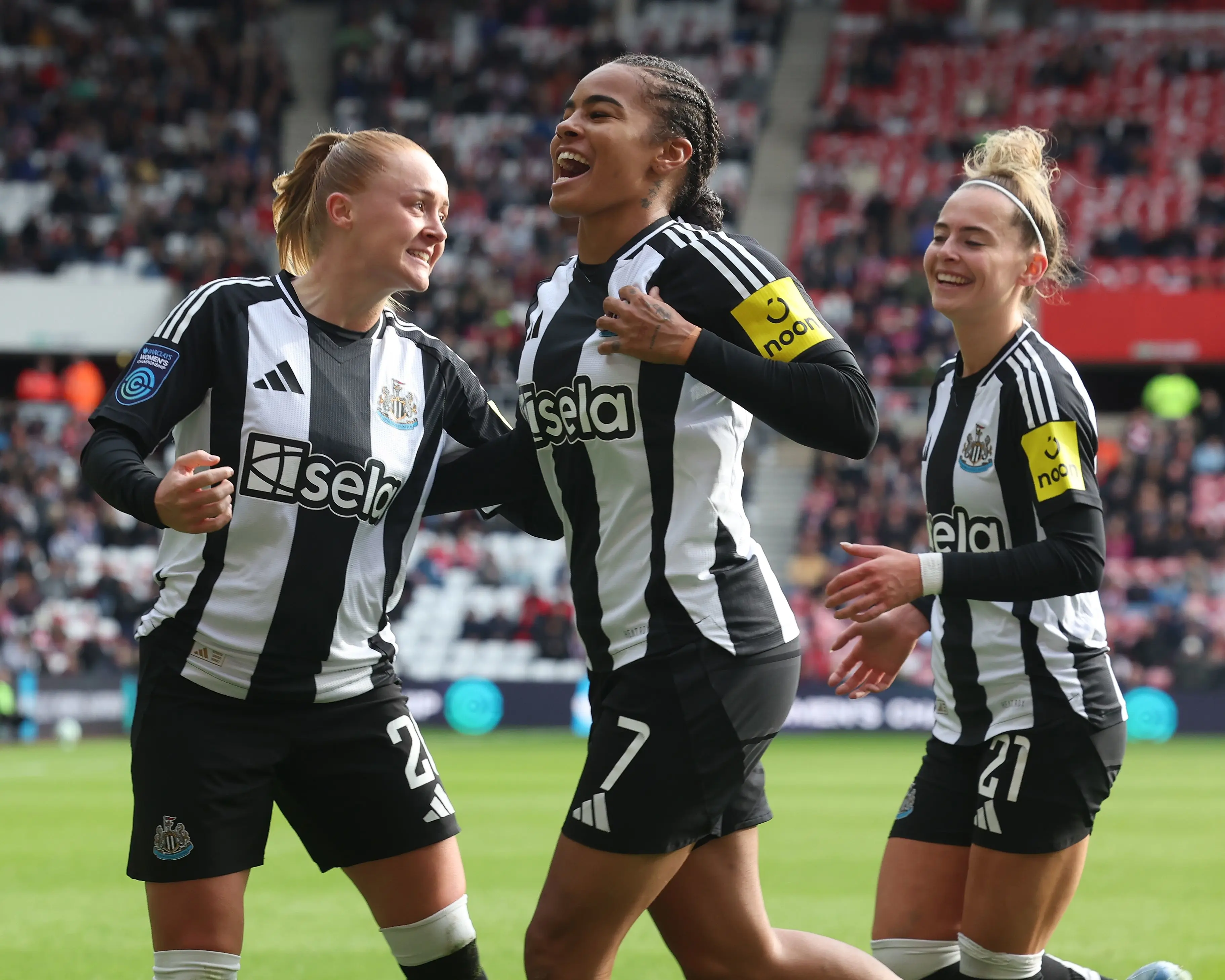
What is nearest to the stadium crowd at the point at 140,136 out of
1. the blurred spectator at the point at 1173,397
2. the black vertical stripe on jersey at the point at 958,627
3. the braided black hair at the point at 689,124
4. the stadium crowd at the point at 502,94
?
the stadium crowd at the point at 502,94

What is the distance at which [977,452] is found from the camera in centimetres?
416

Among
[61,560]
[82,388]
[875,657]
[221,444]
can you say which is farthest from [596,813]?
[82,388]

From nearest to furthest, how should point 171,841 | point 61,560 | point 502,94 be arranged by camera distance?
point 171,841
point 61,560
point 502,94

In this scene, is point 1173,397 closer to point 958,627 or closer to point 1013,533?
point 958,627

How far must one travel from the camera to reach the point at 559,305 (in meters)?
3.71

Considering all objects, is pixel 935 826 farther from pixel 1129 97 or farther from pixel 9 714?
pixel 1129 97

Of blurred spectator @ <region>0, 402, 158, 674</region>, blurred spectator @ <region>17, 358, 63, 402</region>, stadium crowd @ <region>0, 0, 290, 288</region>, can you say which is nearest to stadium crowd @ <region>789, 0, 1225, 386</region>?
stadium crowd @ <region>0, 0, 290, 288</region>

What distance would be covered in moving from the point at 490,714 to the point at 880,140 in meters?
13.6

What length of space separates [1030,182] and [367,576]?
2136 millimetres

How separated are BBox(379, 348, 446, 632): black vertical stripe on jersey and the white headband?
1558 millimetres

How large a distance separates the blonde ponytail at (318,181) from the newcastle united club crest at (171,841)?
1.53m

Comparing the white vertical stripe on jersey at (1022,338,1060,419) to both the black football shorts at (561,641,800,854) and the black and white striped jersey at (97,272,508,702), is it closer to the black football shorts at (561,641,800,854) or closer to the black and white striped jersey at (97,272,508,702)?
the black football shorts at (561,641,800,854)

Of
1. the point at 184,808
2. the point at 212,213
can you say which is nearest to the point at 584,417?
the point at 184,808

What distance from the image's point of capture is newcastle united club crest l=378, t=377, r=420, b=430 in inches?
160
